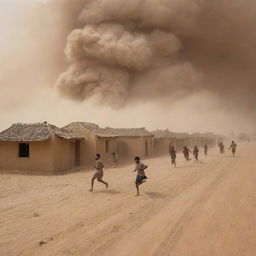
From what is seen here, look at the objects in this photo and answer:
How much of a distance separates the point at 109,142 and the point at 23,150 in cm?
728

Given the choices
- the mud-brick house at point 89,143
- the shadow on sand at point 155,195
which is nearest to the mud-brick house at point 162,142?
the mud-brick house at point 89,143

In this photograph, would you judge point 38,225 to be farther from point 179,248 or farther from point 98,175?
point 98,175

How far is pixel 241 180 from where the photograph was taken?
481 inches

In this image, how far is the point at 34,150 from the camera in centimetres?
1698

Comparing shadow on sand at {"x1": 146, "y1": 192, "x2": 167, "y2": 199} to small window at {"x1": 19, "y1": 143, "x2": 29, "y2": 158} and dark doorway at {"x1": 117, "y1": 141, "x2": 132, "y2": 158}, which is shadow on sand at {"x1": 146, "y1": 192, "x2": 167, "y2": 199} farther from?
dark doorway at {"x1": 117, "y1": 141, "x2": 132, "y2": 158}

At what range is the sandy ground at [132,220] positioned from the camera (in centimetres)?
519

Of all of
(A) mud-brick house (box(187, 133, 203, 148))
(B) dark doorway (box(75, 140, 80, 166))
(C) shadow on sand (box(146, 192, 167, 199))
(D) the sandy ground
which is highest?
(A) mud-brick house (box(187, 133, 203, 148))

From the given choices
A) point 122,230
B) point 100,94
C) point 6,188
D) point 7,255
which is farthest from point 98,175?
point 100,94

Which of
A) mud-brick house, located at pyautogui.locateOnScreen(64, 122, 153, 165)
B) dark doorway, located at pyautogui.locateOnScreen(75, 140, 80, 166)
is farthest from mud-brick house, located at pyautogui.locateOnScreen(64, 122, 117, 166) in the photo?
dark doorway, located at pyautogui.locateOnScreen(75, 140, 80, 166)

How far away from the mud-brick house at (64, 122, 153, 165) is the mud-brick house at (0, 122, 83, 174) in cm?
321

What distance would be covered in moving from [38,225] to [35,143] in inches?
422

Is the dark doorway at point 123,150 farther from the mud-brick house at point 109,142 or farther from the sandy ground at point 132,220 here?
the sandy ground at point 132,220

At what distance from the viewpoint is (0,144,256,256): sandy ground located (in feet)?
17.0

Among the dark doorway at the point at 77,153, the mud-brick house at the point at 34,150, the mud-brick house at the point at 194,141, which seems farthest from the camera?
the mud-brick house at the point at 194,141
